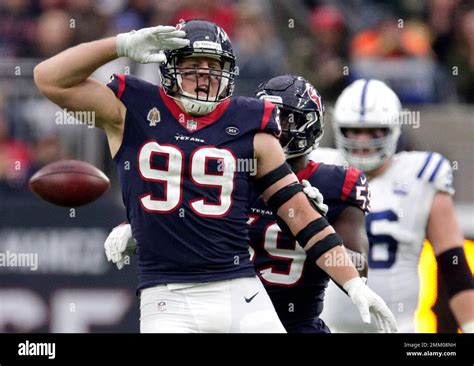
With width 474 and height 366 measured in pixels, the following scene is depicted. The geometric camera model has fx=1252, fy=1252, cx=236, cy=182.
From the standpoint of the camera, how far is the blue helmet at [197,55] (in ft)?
13.7

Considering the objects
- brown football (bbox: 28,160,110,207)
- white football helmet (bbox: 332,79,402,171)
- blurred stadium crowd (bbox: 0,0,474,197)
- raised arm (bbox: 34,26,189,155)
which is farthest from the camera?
blurred stadium crowd (bbox: 0,0,474,197)

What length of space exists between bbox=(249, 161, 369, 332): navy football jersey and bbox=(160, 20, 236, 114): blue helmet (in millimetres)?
444

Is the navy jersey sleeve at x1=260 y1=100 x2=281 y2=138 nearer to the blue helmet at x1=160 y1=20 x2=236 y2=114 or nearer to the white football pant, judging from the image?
the blue helmet at x1=160 y1=20 x2=236 y2=114

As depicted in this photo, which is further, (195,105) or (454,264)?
(454,264)

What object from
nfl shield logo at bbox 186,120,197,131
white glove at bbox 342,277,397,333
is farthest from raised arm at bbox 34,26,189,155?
white glove at bbox 342,277,397,333

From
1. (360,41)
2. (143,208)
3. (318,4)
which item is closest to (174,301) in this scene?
(143,208)

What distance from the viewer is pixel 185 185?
162 inches

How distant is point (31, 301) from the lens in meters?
7.20

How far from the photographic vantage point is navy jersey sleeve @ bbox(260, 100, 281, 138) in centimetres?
419

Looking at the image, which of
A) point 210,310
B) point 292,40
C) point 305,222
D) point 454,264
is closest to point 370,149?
point 454,264

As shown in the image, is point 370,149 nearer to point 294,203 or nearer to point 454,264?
point 454,264

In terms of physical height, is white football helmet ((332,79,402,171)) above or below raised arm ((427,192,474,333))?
above

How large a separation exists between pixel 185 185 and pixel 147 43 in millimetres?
479

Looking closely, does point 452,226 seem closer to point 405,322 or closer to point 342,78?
point 405,322
